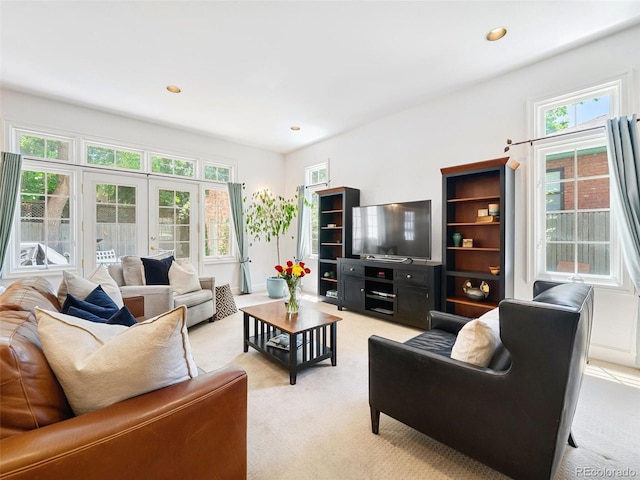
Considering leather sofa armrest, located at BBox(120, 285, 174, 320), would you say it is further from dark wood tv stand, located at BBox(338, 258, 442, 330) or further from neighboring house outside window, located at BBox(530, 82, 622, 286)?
neighboring house outside window, located at BBox(530, 82, 622, 286)

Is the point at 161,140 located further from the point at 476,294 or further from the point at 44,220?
the point at 476,294

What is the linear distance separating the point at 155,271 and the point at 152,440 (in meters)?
3.14

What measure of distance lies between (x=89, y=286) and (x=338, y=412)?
2.02m

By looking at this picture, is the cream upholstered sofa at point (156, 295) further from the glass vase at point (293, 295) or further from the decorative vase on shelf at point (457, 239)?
the decorative vase on shelf at point (457, 239)

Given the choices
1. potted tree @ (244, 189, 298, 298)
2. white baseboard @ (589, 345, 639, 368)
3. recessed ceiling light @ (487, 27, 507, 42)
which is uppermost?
recessed ceiling light @ (487, 27, 507, 42)

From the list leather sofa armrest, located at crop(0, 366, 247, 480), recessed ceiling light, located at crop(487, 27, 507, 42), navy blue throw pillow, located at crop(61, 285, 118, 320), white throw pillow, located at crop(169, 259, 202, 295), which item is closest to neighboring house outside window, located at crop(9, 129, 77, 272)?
white throw pillow, located at crop(169, 259, 202, 295)

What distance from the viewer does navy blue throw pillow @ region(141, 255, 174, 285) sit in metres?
3.57

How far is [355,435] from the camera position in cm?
171

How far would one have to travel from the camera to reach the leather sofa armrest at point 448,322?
→ 2.22m

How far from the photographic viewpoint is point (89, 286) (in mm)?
2170

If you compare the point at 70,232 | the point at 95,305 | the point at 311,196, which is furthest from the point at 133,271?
the point at 311,196

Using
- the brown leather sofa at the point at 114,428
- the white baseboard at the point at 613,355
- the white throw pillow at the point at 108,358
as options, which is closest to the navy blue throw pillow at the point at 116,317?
the brown leather sofa at the point at 114,428

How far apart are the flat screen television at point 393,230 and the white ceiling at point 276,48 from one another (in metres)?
1.48

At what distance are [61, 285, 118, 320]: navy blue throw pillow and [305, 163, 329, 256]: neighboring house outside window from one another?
13.7ft
